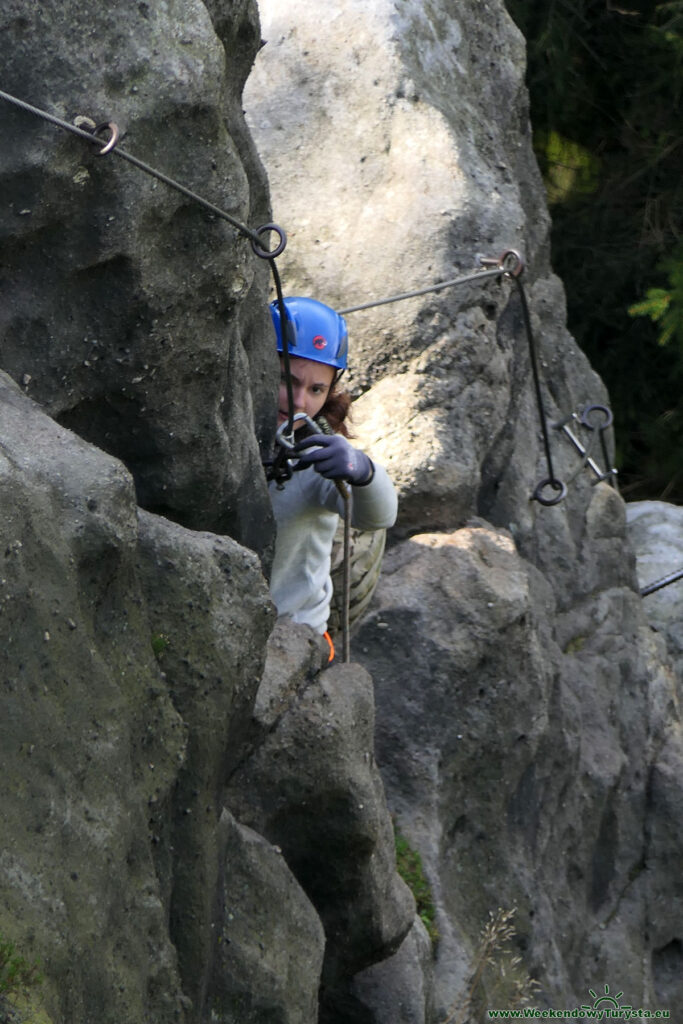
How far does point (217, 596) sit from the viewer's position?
221cm

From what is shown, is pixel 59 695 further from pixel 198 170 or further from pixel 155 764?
pixel 198 170

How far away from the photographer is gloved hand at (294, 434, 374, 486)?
9.48ft

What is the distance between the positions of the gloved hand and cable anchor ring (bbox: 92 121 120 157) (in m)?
0.90

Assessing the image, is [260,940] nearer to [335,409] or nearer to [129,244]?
[129,244]

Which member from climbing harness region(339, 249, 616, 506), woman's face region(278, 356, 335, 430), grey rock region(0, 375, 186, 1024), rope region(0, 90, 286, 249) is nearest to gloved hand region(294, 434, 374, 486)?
woman's face region(278, 356, 335, 430)

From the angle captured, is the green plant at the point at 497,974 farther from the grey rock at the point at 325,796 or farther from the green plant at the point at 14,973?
the green plant at the point at 14,973

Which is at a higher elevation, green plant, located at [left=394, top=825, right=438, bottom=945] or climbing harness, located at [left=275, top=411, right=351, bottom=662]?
climbing harness, located at [left=275, top=411, right=351, bottom=662]

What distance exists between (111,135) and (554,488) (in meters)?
3.04

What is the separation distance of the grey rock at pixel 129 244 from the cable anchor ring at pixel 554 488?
233cm

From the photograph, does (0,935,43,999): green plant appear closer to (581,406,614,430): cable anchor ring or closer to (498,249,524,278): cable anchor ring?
(498,249,524,278): cable anchor ring

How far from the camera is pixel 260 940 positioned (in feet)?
8.08

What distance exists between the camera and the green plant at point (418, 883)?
3.77 meters

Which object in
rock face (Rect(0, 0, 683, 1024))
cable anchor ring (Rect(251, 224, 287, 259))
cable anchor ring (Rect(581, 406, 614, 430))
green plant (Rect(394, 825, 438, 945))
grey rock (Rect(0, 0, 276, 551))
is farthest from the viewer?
cable anchor ring (Rect(581, 406, 614, 430))

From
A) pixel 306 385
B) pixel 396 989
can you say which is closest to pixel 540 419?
pixel 306 385
